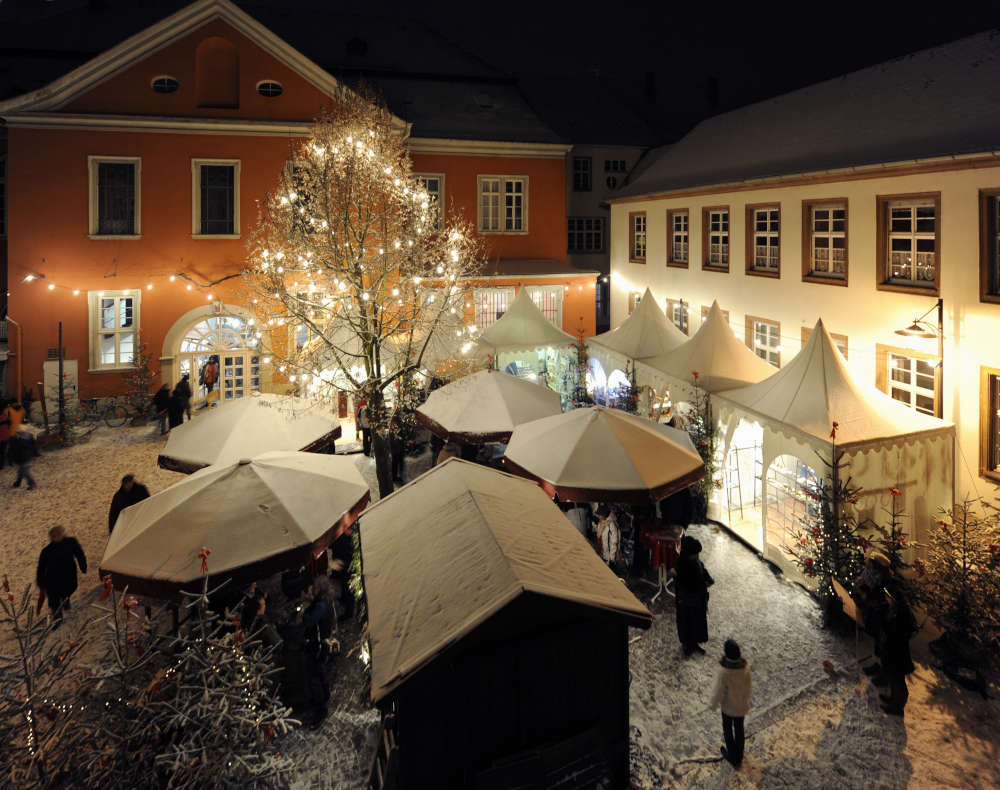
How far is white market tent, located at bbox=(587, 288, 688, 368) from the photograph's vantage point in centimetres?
1495

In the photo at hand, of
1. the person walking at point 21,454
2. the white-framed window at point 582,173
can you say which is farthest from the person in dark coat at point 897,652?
the white-framed window at point 582,173

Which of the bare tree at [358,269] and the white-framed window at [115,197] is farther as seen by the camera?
the white-framed window at [115,197]

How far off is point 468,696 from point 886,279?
37.1ft

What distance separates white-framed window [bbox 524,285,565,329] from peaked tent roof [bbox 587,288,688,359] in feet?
18.0

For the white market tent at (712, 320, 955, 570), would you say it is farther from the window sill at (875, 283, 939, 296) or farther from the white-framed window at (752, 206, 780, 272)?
the white-framed window at (752, 206, 780, 272)

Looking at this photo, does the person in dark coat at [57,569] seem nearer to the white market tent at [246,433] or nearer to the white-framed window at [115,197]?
the white market tent at [246,433]

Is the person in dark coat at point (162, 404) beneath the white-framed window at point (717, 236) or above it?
beneath

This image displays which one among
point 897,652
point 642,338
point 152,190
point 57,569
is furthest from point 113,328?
point 897,652

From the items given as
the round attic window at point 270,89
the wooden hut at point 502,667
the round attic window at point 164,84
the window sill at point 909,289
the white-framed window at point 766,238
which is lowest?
the wooden hut at point 502,667

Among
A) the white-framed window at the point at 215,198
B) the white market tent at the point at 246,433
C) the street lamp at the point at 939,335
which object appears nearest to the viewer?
the white market tent at the point at 246,433

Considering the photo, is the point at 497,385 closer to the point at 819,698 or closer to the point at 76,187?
the point at 819,698

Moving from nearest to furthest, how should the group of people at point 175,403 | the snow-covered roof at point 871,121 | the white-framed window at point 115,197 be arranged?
the snow-covered roof at point 871,121, the group of people at point 175,403, the white-framed window at point 115,197

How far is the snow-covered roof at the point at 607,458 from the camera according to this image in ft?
26.2

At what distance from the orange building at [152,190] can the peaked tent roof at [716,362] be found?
39.1 ft
